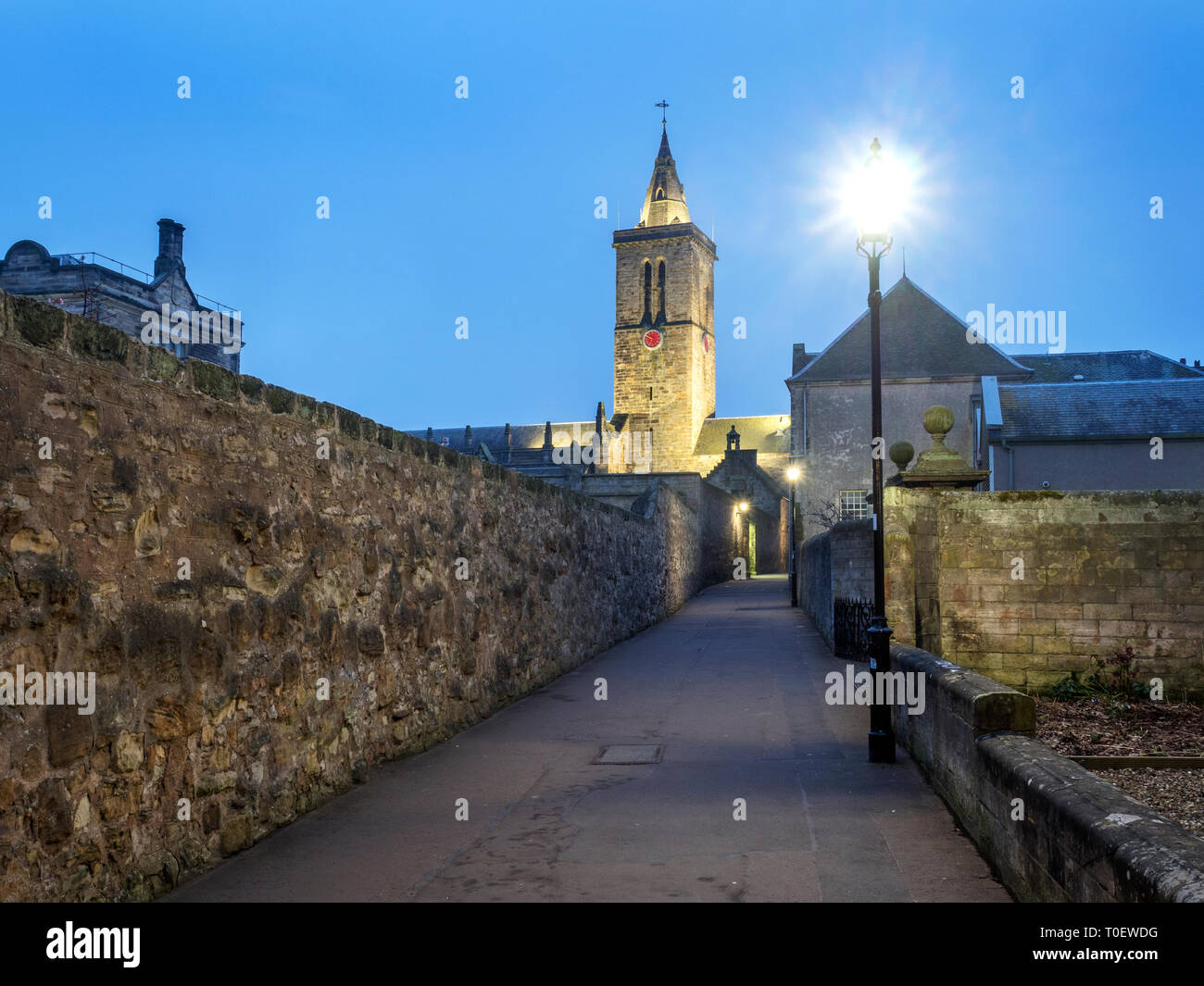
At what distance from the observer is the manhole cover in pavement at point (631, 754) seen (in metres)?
7.96

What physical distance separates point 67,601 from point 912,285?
35826 millimetres

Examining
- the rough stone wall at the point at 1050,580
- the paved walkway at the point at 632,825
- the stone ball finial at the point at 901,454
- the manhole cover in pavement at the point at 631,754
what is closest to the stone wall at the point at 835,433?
the stone ball finial at the point at 901,454

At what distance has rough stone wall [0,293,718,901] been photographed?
3.87 m

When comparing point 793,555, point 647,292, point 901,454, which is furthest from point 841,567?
point 647,292

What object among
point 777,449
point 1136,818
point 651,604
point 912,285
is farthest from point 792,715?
point 777,449

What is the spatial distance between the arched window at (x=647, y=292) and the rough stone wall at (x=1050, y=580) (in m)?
64.4

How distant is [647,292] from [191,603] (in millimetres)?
72327

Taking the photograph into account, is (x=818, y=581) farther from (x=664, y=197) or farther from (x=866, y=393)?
(x=664, y=197)

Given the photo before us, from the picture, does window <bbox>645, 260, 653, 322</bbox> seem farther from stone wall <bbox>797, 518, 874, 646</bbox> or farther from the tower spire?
stone wall <bbox>797, 518, 874, 646</bbox>

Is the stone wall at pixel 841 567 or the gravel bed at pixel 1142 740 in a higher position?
the stone wall at pixel 841 567

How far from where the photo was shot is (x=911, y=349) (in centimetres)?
3459

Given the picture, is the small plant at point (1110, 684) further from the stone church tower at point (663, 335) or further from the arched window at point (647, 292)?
the arched window at point (647, 292)

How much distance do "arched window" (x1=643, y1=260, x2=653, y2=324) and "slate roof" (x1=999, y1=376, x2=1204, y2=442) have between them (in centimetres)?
4917

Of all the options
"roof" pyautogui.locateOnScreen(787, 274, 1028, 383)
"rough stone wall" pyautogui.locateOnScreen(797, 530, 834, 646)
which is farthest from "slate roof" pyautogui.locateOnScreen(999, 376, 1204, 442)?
"rough stone wall" pyautogui.locateOnScreen(797, 530, 834, 646)
